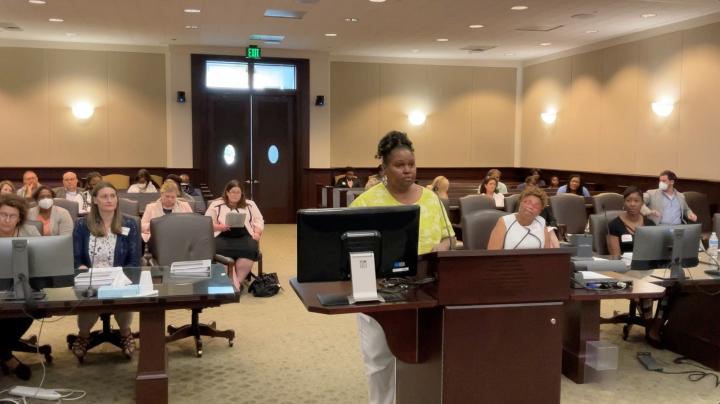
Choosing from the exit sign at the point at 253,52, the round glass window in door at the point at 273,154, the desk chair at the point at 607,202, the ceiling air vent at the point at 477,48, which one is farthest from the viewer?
the round glass window in door at the point at 273,154

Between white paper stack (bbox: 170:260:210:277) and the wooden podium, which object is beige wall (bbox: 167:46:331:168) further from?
the wooden podium

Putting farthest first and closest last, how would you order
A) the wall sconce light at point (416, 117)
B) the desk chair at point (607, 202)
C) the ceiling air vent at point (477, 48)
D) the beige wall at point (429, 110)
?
the wall sconce light at point (416, 117) < the beige wall at point (429, 110) < the ceiling air vent at point (477, 48) < the desk chair at point (607, 202)

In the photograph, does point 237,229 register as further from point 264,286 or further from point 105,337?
point 105,337

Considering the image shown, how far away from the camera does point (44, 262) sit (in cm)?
339

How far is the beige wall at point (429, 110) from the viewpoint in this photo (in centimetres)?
1369

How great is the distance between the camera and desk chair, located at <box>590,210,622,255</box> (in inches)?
219

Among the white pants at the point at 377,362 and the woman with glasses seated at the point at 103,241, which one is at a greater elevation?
the woman with glasses seated at the point at 103,241

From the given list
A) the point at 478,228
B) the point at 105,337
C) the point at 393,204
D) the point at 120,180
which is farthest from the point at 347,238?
the point at 120,180

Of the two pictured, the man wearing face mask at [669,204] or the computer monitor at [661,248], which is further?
the man wearing face mask at [669,204]

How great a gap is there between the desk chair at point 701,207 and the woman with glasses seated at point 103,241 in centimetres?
729

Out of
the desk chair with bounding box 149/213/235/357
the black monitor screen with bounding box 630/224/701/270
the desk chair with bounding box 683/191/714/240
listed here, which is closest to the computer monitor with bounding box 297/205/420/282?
the black monitor screen with bounding box 630/224/701/270

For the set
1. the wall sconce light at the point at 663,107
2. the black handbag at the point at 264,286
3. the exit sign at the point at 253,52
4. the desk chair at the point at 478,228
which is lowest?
the black handbag at the point at 264,286

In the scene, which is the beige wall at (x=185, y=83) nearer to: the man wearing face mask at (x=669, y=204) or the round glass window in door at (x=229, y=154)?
the round glass window in door at (x=229, y=154)

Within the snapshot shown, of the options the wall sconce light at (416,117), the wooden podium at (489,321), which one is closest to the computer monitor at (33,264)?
the wooden podium at (489,321)
